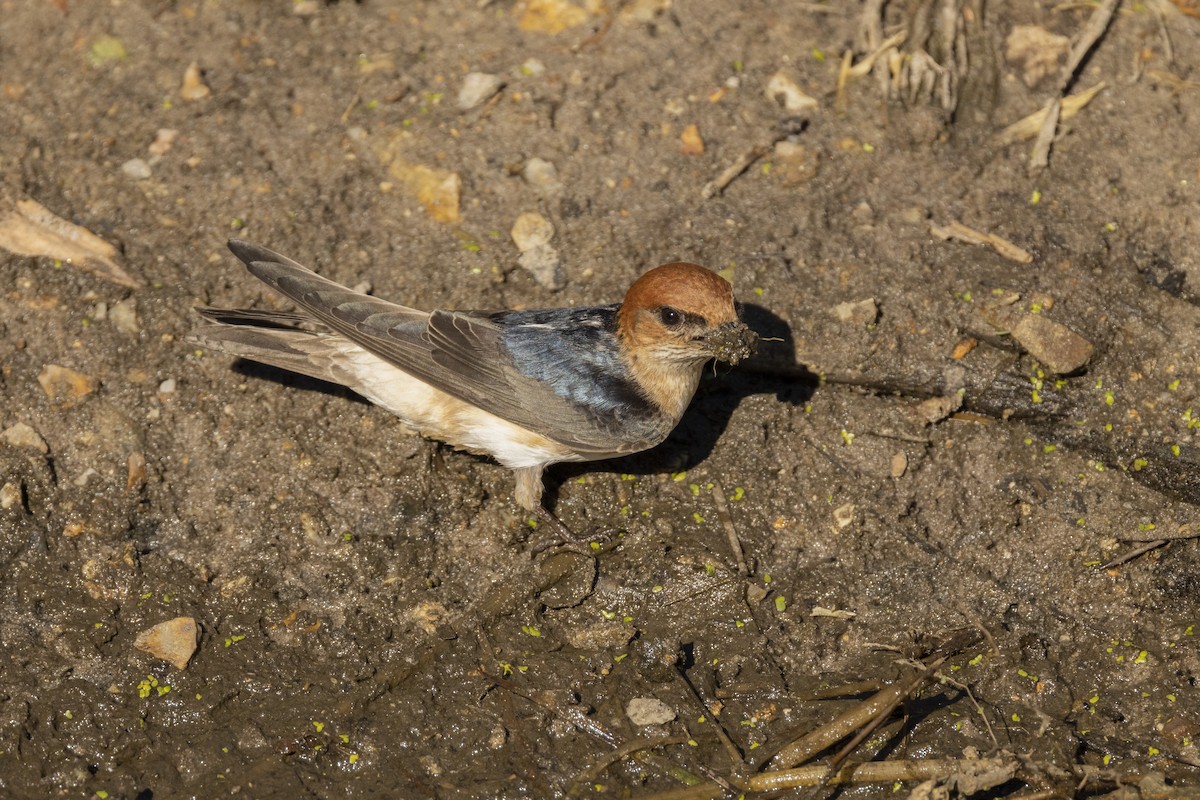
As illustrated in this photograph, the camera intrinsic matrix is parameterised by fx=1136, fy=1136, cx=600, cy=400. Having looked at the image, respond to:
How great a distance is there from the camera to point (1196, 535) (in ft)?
18.0

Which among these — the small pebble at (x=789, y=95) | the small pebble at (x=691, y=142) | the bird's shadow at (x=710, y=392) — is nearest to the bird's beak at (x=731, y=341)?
the bird's shadow at (x=710, y=392)

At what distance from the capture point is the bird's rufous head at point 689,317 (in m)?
5.21

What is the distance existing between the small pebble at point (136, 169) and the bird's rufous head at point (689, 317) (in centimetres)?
311

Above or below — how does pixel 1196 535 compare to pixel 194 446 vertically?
above

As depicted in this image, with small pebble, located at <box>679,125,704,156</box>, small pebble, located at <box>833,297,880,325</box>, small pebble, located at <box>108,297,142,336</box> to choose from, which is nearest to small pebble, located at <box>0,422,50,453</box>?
small pebble, located at <box>108,297,142,336</box>

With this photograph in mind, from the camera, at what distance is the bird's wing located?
537 centimetres

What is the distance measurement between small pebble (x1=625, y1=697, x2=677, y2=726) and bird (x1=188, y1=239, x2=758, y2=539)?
3.11 ft

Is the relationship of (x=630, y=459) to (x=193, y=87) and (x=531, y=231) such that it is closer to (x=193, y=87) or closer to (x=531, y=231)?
(x=531, y=231)

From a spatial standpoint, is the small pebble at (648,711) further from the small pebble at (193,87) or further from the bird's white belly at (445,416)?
the small pebble at (193,87)

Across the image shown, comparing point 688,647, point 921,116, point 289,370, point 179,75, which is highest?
point 921,116

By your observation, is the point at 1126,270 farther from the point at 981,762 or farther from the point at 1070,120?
the point at 981,762

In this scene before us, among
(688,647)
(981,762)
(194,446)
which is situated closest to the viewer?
(981,762)

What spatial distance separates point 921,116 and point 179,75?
4472 millimetres

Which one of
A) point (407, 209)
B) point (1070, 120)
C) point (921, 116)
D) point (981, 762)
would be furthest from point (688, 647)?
point (1070, 120)
